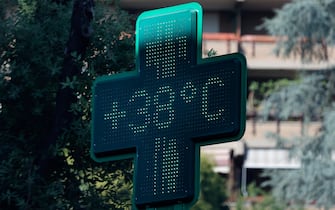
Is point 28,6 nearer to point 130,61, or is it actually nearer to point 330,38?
point 130,61

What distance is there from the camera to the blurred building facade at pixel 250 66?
32219 mm

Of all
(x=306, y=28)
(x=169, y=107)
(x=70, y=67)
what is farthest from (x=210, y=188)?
(x=169, y=107)

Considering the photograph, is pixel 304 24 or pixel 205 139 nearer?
pixel 205 139

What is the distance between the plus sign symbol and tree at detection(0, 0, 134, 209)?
7.20 feet

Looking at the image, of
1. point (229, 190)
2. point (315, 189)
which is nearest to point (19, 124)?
point (315, 189)

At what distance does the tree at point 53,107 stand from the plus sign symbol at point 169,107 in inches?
86.4

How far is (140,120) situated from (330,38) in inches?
775

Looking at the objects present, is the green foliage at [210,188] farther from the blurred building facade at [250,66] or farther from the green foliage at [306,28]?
the blurred building facade at [250,66]

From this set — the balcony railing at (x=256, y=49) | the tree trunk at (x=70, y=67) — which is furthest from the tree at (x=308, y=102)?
the tree trunk at (x=70, y=67)

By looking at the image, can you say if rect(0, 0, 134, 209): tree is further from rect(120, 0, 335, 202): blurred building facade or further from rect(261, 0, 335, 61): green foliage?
rect(120, 0, 335, 202): blurred building facade

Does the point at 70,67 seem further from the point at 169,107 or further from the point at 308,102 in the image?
the point at 308,102

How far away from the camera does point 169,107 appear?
6.92 m

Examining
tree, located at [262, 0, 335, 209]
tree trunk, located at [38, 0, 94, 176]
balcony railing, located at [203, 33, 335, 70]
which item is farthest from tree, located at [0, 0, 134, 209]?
balcony railing, located at [203, 33, 335, 70]

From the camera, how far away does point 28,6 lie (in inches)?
398
